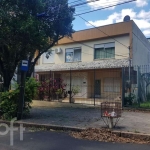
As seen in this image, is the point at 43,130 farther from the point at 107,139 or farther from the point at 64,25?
the point at 64,25

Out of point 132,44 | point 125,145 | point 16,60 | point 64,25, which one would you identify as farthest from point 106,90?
point 125,145

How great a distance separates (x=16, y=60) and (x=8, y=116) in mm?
2898

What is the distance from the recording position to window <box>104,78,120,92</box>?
18402 millimetres

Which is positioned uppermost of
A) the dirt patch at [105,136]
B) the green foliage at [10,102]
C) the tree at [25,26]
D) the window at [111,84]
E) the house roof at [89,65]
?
the tree at [25,26]

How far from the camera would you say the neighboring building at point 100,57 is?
59.4 feet

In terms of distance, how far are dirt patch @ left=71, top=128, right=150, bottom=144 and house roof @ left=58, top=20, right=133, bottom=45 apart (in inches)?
474

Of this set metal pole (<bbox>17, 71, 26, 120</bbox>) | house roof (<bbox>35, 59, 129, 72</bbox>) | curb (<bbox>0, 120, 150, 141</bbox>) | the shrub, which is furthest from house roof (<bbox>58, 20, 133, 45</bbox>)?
curb (<bbox>0, 120, 150, 141</bbox>)

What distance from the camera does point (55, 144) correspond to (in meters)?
6.51

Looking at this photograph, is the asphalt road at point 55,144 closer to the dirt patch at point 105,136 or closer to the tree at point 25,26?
the dirt patch at point 105,136

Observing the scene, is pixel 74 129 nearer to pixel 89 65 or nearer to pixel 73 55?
pixel 89 65

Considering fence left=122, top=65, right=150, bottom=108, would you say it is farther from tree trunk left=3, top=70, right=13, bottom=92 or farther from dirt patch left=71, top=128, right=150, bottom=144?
tree trunk left=3, top=70, right=13, bottom=92

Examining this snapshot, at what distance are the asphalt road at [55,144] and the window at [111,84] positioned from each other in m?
11.4

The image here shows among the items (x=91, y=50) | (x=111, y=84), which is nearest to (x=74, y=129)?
(x=111, y=84)

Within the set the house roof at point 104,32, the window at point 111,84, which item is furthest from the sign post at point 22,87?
the house roof at point 104,32
